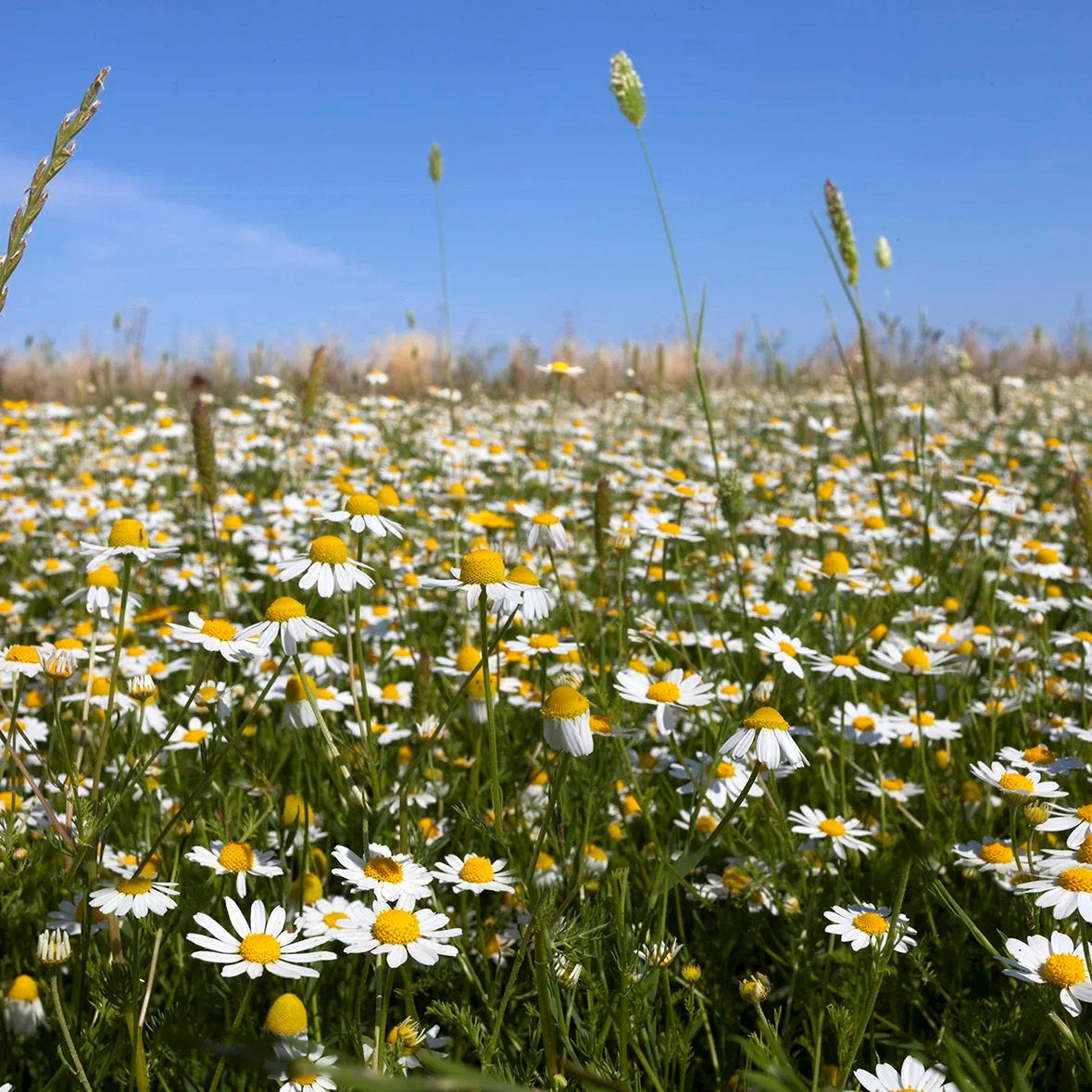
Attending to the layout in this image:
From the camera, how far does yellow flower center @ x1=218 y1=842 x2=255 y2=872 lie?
1.52 metres

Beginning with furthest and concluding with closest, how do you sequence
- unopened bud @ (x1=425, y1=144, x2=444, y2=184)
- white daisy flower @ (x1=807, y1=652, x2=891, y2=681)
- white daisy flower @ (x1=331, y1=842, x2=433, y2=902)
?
unopened bud @ (x1=425, y1=144, x2=444, y2=184) < white daisy flower @ (x1=807, y1=652, x2=891, y2=681) < white daisy flower @ (x1=331, y1=842, x2=433, y2=902)

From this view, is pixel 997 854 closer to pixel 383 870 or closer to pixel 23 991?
pixel 383 870

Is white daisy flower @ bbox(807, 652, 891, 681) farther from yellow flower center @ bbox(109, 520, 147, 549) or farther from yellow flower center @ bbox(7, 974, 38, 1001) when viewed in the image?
yellow flower center @ bbox(7, 974, 38, 1001)

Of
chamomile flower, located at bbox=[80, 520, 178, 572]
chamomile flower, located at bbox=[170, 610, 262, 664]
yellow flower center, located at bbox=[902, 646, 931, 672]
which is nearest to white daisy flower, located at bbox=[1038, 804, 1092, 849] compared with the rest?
yellow flower center, located at bbox=[902, 646, 931, 672]

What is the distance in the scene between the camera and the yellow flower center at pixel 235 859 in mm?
1516

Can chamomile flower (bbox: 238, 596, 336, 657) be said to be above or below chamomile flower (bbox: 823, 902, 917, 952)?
above

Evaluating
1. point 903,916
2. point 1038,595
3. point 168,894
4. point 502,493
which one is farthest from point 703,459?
point 168,894

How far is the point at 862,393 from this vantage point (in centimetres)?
1171

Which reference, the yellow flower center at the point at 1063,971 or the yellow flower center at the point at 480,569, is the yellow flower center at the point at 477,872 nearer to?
the yellow flower center at the point at 480,569

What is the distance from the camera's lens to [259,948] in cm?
129

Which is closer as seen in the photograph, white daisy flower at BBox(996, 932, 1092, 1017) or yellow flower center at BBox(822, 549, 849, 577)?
white daisy flower at BBox(996, 932, 1092, 1017)

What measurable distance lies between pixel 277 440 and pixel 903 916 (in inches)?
222

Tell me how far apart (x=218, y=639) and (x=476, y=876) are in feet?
1.83

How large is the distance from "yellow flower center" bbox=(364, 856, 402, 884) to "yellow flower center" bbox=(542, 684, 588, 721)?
0.96ft
